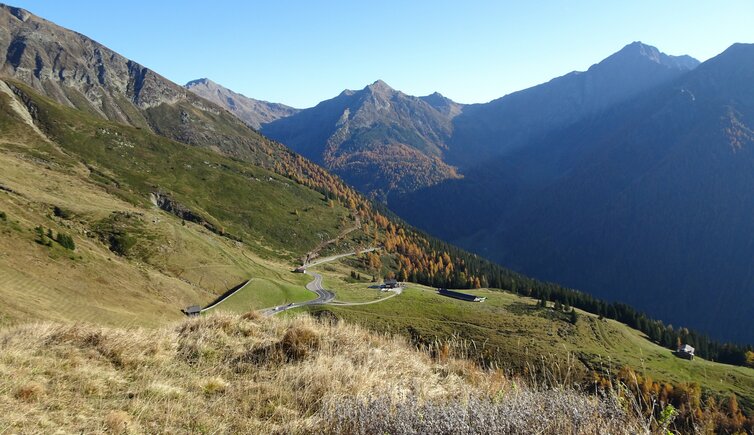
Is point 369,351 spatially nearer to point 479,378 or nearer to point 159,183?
point 479,378

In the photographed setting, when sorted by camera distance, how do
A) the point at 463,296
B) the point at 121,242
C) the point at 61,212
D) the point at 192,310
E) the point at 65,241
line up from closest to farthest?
the point at 65,241 → the point at 192,310 → the point at 61,212 → the point at 121,242 → the point at 463,296

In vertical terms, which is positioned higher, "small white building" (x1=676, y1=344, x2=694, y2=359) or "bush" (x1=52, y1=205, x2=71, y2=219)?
"bush" (x1=52, y1=205, x2=71, y2=219)

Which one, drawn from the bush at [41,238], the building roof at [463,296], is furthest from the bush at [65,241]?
the building roof at [463,296]

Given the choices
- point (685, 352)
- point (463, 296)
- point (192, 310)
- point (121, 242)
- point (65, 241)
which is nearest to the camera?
point (65, 241)

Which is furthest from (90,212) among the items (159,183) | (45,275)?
(159,183)

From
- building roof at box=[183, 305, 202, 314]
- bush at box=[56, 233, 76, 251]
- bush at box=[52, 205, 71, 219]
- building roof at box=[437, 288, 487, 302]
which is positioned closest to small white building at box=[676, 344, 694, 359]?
building roof at box=[437, 288, 487, 302]

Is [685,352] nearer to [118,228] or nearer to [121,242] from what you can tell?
[121,242]

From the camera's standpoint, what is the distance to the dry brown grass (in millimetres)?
5855

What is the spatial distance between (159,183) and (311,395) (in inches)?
6875

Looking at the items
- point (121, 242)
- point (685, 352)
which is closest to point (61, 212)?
point (121, 242)

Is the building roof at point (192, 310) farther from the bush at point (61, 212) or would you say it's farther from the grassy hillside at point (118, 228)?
the bush at point (61, 212)

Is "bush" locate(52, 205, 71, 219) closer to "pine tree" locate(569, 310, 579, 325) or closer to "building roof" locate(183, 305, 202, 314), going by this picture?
"building roof" locate(183, 305, 202, 314)

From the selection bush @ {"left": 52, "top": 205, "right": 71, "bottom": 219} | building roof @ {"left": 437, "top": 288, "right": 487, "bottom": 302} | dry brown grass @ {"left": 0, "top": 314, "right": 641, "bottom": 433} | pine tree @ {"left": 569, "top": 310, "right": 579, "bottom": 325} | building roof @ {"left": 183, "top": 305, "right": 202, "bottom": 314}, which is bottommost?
building roof @ {"left": 183, "top": 305, "right": 202, "bottom": 314}

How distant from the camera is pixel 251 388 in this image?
7715mm
